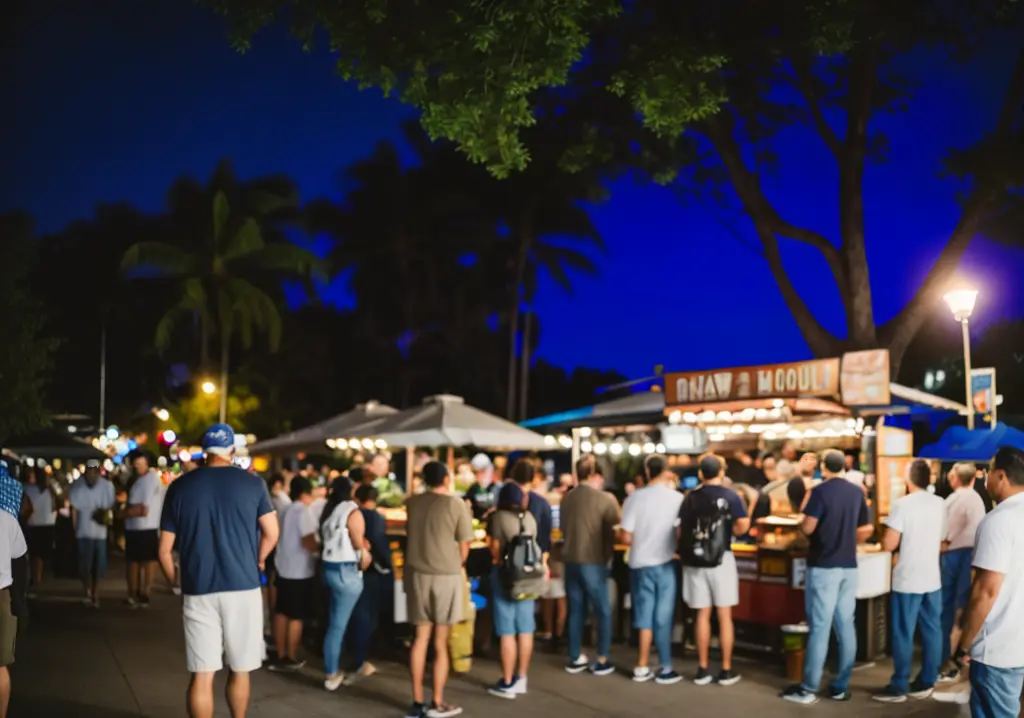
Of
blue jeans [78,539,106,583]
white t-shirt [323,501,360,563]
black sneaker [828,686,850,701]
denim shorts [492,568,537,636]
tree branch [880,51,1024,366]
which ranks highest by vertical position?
tree branch [880,51,1024,366]

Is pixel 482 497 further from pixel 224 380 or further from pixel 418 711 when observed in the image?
pixel 224 380

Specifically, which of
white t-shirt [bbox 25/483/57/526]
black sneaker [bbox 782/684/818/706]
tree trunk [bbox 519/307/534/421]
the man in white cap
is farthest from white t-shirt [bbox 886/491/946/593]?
tree trunk [bbox 519/307/534/421]

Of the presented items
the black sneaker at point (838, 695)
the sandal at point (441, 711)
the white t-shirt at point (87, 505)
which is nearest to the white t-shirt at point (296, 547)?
the sandal at point (441, 711)

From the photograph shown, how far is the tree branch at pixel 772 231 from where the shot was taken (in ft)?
60.6

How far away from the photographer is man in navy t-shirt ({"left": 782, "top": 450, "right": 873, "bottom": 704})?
27.3ft

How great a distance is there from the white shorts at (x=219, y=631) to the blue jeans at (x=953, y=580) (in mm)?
6347

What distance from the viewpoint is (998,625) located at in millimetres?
4734

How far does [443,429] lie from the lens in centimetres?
1386

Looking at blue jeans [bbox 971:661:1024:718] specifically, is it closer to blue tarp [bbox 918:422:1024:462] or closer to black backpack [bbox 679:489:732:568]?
black backpack [bbox 679:489:732:568]

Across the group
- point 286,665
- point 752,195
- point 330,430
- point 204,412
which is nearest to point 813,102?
point 752,195

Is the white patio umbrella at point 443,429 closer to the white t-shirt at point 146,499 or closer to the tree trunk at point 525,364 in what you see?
the white t-shirt at point 146,499

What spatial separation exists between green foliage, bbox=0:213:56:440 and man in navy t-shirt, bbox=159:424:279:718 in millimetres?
19549

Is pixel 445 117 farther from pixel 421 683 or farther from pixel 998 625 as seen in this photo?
pixel 998 625

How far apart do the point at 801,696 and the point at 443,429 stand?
6692 millimetres
